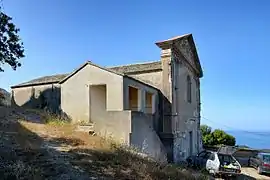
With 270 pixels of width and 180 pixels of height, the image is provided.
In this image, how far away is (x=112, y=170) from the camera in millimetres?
7195

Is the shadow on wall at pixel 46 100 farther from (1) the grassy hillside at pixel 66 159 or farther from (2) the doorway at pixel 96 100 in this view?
(1) the grassy hillside at pixel 66 159

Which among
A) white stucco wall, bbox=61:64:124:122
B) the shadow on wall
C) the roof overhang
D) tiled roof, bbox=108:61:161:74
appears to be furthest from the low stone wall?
the shadow on wall

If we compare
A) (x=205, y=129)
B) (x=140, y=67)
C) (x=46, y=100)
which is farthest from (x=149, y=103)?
(x=205, y=129)

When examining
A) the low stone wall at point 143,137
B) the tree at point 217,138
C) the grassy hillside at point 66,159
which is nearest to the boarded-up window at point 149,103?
the low stone wall at point 143,137

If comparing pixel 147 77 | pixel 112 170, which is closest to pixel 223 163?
pixel 147 77

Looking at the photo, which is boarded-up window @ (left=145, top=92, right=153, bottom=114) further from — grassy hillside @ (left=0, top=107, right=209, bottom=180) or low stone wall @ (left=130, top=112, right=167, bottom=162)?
grassy hillside @ (left=0, top=107, right=209, bottom=180)

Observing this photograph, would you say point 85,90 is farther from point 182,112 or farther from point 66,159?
point 182,112

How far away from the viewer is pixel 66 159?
7484 mm

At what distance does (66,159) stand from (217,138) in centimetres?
2538

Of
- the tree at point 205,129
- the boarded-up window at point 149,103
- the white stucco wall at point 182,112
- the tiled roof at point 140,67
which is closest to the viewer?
the boarded-up window at point 149,103

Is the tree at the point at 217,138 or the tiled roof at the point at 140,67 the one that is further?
the tree at the point at 217,138

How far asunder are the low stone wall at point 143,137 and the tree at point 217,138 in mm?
17332

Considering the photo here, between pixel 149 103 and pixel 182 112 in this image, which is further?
pixel 182 112

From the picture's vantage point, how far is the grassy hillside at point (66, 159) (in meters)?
6.35
